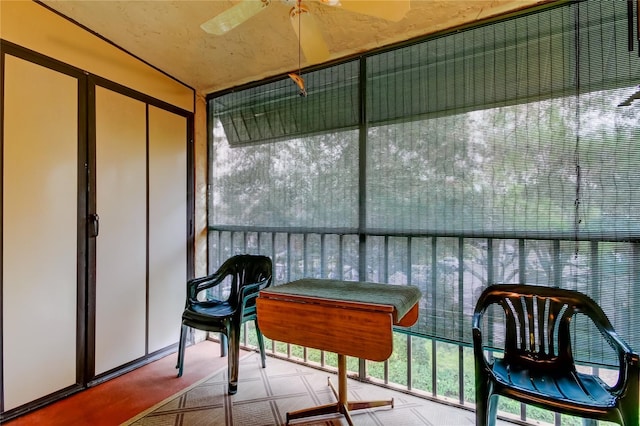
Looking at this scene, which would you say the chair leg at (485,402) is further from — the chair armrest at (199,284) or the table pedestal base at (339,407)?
the chair armrest at (199,284)

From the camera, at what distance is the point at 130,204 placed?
2426 mm

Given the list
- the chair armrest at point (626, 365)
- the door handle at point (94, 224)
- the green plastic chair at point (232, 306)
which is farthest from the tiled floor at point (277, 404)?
the door handle at point (94, 224)

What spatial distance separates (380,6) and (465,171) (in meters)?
1.04

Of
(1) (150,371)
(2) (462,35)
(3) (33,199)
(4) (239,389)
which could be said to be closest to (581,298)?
(2) (462,35)

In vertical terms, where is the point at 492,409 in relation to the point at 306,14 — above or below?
below

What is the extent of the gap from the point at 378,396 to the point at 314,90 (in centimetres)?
226

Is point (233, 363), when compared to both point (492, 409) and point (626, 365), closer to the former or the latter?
point (492, 409)

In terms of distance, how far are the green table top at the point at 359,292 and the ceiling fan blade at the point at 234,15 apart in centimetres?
132

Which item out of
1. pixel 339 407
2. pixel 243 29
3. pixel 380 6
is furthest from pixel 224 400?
pixel 243 29

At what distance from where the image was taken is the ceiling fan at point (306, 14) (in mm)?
1317

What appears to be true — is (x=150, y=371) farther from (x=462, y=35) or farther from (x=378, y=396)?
(x=462, y=35)

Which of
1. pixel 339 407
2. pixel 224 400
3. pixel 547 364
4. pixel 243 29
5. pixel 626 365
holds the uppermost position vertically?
pixel 243 29

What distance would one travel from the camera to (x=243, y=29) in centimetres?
218

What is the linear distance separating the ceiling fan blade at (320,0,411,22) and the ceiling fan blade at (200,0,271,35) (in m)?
0.29
